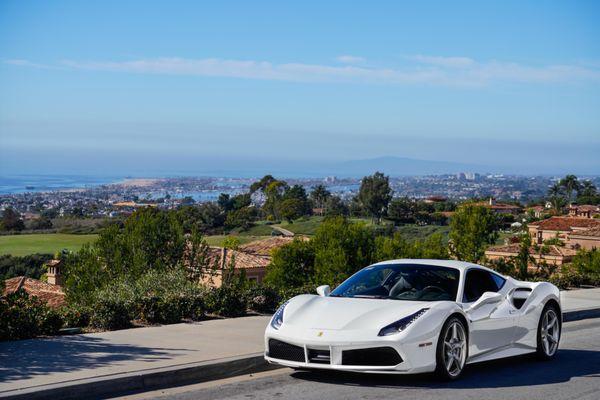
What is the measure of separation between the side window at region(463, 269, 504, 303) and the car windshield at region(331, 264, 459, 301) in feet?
0.61

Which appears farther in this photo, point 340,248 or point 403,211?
point 403,211

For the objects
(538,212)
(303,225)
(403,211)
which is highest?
(538,212)

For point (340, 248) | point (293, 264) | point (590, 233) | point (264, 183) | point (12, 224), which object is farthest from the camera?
point (264, 183)

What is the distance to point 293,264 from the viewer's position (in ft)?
131

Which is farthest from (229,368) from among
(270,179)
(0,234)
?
(270,179)

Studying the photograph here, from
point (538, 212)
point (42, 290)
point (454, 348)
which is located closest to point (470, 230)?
point (42, 290)

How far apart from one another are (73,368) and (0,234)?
8390 centimetres

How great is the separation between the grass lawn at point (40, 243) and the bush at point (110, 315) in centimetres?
6027

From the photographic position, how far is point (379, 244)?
1382 inches

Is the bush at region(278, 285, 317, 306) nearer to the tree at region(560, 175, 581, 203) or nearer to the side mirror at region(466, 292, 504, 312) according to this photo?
the side mirror at region(466, 292, 504, 312)

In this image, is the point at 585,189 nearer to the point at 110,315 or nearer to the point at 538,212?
the point at 538,212

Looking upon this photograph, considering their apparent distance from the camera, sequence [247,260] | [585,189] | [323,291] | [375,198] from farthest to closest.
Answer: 1. [585,189]
2. [375,198]
3. [247,260]
4. [323,291]

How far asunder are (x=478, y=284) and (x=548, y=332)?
4.89 ft

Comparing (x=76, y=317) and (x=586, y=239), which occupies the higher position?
(x=76, y=317)
